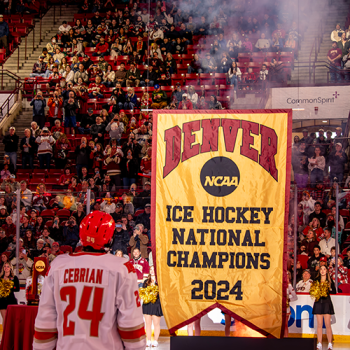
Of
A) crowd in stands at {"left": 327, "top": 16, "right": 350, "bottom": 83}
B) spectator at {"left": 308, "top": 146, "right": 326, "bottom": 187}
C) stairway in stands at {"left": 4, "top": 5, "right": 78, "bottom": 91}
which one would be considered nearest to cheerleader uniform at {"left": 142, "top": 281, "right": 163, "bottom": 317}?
spectator at {"left": 308, "top": 146, "right": 326, "bottom": 187}

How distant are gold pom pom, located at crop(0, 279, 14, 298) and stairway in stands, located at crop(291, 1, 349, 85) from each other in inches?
384

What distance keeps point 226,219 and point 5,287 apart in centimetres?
553

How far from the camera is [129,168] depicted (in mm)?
11578

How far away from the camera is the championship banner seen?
406 centimetres

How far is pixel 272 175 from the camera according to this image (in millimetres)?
4098

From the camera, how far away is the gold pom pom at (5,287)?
8.20 meters

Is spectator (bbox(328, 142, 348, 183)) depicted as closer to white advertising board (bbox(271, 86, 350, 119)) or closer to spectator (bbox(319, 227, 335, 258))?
spectator (bbox(319, 227, 335, 258))

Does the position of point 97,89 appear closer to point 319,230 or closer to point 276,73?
point 276,73

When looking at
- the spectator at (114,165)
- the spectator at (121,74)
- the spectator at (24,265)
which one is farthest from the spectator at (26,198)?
the spectator at (121,74)

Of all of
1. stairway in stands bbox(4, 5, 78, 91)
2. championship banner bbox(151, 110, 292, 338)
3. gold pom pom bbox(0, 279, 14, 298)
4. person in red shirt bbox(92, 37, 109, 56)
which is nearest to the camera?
championship banner bbox(151, 110, 292, 338)

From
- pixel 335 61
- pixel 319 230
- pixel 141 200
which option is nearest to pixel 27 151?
pixel 141 200

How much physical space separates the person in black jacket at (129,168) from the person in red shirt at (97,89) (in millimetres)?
4322

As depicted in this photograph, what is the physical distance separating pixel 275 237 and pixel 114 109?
34.9 ft

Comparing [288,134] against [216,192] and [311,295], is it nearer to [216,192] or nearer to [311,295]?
[216,192]
